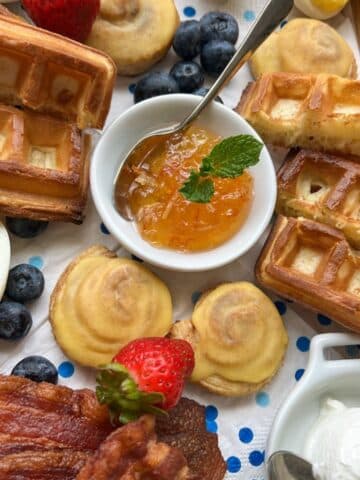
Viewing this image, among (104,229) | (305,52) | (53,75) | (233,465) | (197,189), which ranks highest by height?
(305,52)

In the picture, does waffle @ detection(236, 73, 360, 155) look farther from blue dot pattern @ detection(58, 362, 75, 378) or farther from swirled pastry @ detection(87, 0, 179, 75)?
blue dot pattern @ detection(58, 362, 75, 378)

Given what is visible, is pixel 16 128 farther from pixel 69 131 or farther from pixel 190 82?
pixel 190 82

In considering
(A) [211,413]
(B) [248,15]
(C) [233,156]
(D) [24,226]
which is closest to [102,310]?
(D) [24,226]

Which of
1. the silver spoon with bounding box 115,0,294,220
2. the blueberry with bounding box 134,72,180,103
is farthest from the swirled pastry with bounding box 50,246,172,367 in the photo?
the blueberry with bounding box 134,72,180,103

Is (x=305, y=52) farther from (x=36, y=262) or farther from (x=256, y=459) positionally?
(x=256, y=459)

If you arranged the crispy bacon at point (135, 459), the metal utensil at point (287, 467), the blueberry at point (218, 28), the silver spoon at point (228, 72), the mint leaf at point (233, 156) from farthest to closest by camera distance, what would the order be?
1. the blueberry at point (218, 28)
2. the silver spoon at point (228, 72)
3. the mint leaf at point (233, 156)
4. the metal utensil at point (287, 467)
5. the crispy bacon at point (135, 459)

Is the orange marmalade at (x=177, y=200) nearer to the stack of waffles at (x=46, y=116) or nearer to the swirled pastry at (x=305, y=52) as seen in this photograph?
the stack of waffles at (x=46, y=116)

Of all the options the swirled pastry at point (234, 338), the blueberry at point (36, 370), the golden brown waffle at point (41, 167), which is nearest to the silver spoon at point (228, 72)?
the golden brown waffle at point (41, 167)
